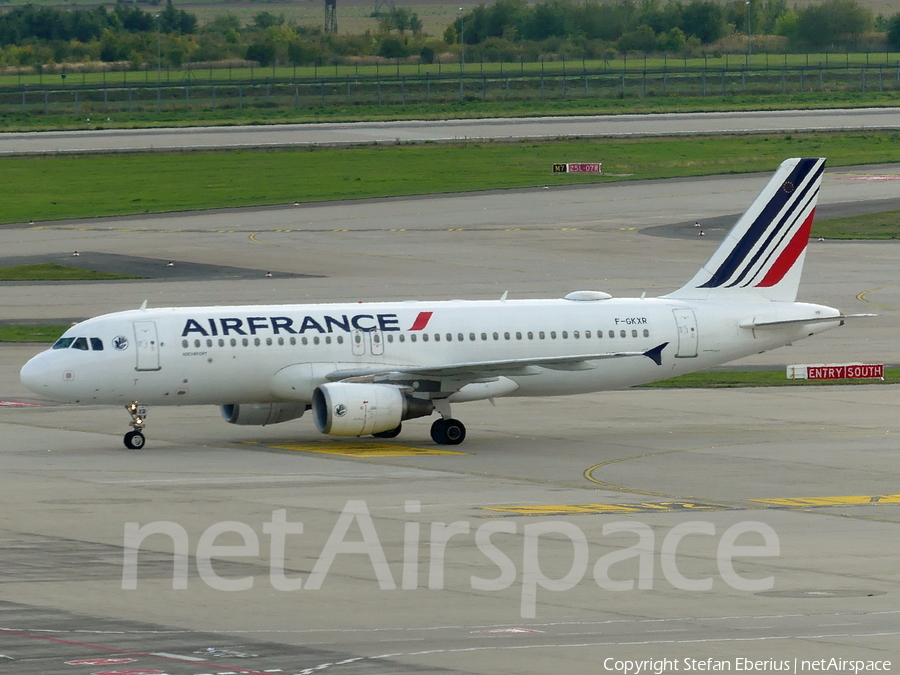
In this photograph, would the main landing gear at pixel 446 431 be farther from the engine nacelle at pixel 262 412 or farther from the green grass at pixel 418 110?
the green grass at pixel 418 110

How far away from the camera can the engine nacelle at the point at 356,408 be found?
45031 mm

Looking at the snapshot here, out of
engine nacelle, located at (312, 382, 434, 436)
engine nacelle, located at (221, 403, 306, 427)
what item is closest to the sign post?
engine nacelle, located at (221, 403, 306, 427)

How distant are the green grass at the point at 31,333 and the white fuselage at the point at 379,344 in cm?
2133

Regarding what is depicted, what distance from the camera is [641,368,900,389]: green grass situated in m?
59.4

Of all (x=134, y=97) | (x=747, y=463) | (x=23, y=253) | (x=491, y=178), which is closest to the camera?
(x=747, y=463)

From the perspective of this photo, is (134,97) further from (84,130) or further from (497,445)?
(497,445)

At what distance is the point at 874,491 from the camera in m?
39.0

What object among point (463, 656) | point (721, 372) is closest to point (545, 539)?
point (463, 656)

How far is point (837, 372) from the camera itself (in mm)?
59656

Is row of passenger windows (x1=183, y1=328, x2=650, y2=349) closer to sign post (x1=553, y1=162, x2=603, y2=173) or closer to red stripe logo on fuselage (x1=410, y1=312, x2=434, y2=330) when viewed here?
red stripe logo on fuselage (x1=410, y1=312, x2=434, y2=330)

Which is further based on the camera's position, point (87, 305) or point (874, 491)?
point (87, 305)

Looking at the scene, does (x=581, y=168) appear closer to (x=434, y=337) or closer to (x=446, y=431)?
(x=434, y=337)

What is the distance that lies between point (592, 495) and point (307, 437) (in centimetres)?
1326

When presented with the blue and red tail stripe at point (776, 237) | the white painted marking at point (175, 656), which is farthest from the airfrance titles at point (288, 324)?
the white painted marking at point (175, 656)
